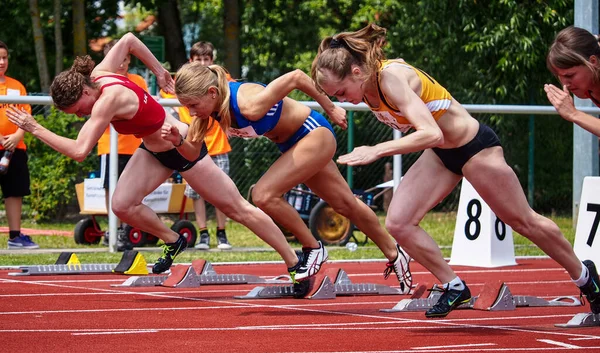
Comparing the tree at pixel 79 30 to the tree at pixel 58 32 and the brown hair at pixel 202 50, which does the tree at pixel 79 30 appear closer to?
the tree at pixel 58 32

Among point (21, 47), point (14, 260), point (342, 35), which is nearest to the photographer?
point (342, 35)

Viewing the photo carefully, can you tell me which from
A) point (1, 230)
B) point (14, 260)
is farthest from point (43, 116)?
point (14, 260)

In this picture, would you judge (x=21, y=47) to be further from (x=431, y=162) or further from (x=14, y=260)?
(x=431, y=162)

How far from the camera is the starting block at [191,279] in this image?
963 cm

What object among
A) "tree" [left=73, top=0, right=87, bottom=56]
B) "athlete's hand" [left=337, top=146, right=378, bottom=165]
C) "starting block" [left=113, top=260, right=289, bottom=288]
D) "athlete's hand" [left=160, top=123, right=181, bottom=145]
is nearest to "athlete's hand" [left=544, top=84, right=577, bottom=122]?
"athlete's hand" [left=337, top=146, right=378, bottom=165]

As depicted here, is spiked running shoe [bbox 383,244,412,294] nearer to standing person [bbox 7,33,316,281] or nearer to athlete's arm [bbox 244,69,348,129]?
standing person [bbox 7,33,316,281]

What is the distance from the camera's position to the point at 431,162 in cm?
744

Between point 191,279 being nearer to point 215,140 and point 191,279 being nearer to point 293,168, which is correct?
point 293,168

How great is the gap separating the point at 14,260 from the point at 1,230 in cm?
335

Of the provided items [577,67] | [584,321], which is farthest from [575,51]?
[584,321]

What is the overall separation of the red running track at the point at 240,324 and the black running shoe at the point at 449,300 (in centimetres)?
9

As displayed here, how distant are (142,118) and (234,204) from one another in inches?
37.4

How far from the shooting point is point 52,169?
16672 millimetres

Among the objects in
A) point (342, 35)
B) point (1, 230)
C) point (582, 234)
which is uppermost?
point (342, 35)
